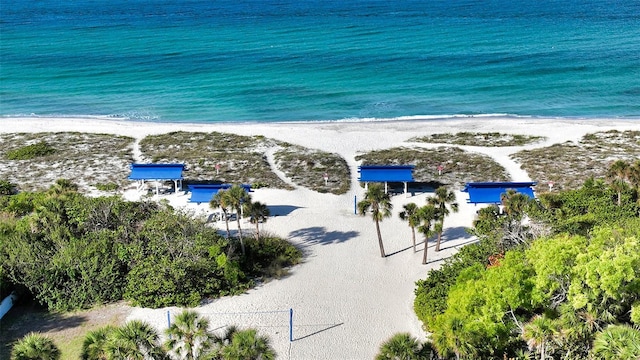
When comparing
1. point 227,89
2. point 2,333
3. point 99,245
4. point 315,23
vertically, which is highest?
point 315,23

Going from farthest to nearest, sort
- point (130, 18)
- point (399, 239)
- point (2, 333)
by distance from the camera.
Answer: point (130, 18) < point (399, 239) < point (2, 333)

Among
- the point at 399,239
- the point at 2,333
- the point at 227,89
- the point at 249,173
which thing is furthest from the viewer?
the point at 227,89

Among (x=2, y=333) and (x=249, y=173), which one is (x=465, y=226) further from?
(x=2, y=333)

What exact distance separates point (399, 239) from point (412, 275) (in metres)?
3.78

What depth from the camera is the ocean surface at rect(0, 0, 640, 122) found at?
211 feet

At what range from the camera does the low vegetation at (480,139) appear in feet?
165

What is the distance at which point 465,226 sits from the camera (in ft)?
111

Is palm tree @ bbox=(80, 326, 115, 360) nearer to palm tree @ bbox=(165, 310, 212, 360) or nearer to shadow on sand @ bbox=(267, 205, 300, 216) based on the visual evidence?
palm tree @ bbox=(165, 310, 212, 360)

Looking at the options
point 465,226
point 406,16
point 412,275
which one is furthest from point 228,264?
point 406,16

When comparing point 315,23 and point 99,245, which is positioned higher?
point 315,23

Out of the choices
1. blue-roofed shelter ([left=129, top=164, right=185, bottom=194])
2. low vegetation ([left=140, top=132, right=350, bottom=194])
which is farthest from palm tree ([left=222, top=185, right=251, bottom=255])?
low vegetation ([left=140, top=132, right=350, bottom=194])

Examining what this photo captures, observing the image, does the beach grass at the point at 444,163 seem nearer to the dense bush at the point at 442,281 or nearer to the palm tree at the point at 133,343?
the dense bush at the point at 442,281

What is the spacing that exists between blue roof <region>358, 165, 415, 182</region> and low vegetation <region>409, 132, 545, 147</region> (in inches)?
520

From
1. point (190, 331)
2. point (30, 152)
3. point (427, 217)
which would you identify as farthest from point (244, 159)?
point (190, 331)
